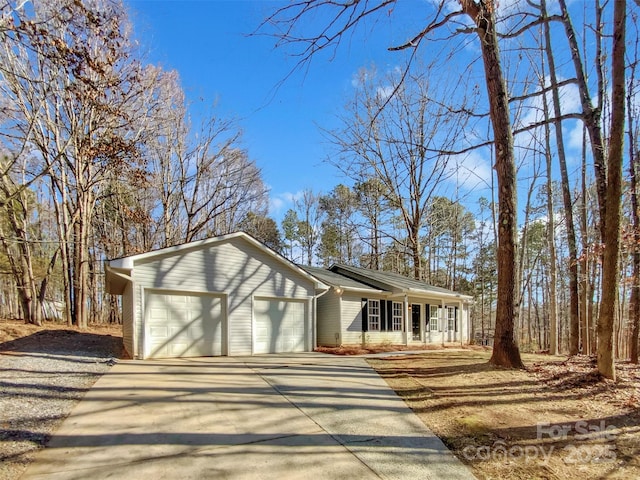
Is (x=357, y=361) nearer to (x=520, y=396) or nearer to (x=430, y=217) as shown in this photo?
(x=520, y=396)

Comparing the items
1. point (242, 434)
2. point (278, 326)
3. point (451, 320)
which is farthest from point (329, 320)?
point (242, 434)

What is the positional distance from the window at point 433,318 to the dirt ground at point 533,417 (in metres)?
11.2

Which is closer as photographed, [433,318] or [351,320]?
[351,320]

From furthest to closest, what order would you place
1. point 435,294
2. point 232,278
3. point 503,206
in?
point 435,294 → point 232,278 → point 503,206

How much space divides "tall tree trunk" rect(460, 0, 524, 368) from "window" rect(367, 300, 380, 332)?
8.34 m

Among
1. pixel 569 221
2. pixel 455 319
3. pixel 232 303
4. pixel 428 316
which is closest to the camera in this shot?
pixel 232 303

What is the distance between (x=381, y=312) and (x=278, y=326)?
226 inches

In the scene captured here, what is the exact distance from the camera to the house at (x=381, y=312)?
14875 millimetres

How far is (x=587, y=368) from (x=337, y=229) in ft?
81.6

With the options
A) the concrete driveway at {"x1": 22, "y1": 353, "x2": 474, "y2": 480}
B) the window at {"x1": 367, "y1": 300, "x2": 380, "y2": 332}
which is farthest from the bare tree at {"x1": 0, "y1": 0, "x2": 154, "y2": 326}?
the window at {"x1": 367, "y1": 300, "x2": 380, "y2": 332}

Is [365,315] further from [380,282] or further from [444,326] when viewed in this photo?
[444,326]

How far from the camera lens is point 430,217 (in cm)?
2423

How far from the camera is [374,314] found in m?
16.1

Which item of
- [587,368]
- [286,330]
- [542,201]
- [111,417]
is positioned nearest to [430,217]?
[542,201]
